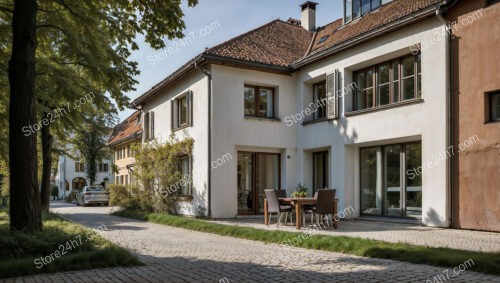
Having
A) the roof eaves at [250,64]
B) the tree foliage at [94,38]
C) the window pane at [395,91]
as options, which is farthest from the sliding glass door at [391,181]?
the tree foliage at [94,38]

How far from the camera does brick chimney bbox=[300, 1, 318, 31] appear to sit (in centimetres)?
2338

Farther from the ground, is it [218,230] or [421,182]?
[421,182]

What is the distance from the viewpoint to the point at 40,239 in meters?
7.87

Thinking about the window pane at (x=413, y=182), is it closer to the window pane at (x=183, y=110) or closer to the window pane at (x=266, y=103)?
the window pane at (x=266, y=103)

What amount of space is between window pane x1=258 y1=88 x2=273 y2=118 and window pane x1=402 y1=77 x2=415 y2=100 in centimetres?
572

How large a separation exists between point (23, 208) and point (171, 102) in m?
13.7

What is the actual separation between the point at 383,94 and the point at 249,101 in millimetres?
5197

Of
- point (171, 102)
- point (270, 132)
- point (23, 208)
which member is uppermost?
point (171, 102)

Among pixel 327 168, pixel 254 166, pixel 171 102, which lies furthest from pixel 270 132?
pixel 171 102

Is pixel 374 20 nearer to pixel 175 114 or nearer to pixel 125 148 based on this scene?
pixel 175 114

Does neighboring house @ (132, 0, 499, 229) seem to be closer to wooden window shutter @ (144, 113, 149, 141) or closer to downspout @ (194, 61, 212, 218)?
downspout @ (194, 61, 212, 218)

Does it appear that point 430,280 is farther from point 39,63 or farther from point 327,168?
point 327,168

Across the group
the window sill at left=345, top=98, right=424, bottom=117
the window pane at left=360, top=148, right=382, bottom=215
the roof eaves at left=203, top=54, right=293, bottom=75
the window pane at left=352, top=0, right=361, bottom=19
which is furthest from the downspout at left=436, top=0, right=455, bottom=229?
the roof eaves at left=203, top=54, right=293, bottom=75

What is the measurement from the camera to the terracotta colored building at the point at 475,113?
11.9 meters
